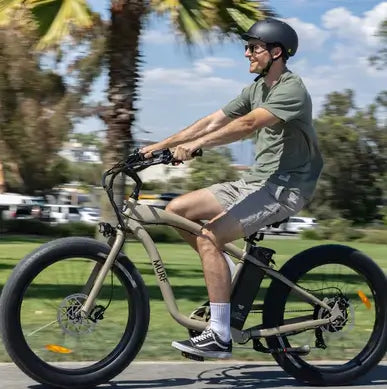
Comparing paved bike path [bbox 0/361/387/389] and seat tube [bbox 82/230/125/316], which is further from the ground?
seat tube [bbox 82/230/125/316]

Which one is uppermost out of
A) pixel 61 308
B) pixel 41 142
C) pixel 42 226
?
pixel 61 308

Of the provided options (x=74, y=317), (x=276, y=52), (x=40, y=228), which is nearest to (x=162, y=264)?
(x=74, y=317)

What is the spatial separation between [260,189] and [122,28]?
23.3 ft

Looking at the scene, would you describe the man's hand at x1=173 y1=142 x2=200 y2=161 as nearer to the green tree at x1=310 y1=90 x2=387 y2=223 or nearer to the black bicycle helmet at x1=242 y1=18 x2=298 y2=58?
the black bicycle helmet at x1=242 y1=18 x2=298 y2=58

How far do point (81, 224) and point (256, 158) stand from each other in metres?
34.1

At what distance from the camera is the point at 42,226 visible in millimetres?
38188

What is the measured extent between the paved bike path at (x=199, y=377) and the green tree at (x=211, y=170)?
5489 centimetres

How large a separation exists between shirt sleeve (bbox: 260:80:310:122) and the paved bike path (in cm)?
153

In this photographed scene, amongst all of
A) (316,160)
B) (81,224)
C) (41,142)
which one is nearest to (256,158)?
→ (316,160)

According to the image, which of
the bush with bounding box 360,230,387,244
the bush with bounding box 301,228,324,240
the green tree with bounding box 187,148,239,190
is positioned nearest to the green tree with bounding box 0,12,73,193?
the bush with bounding box 360,230,387,244

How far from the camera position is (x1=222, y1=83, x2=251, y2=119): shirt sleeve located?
16.6 ft

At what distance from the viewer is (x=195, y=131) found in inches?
197

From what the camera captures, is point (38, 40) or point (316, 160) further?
point (38, 40)

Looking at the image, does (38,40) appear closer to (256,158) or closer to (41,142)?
(256,158)
